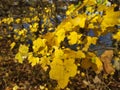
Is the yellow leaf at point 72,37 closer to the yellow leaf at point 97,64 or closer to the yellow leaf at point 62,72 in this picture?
the yellow leaf at point 97,64

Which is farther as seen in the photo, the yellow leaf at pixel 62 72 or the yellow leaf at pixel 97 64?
the yellow leaf at pixel 97 64

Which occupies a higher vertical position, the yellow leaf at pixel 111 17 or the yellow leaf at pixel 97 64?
the yellow leaf at pixel 111 17

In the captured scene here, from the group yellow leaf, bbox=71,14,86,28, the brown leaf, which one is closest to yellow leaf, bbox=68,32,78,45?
yellow leaf, bbox=71,14,86,28

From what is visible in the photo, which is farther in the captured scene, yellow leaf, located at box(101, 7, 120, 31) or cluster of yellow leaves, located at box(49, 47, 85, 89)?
yellow leaf, located at box(101, 7, 120, 31)

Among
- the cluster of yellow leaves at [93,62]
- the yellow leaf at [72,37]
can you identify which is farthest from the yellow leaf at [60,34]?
the cluster of yellow leaves at [93,62]

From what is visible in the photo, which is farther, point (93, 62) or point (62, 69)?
point (93, 62)

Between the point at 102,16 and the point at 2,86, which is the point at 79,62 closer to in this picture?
the point at 102,16

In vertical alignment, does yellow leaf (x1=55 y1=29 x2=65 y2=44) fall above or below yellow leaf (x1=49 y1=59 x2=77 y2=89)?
above

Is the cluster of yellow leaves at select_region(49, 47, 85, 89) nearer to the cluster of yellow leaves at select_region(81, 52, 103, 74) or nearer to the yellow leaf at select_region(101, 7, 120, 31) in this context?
the cluster of yellow leaves at select_region(81, 52, 103, 74)

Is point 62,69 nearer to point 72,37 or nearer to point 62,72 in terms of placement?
point 62,72

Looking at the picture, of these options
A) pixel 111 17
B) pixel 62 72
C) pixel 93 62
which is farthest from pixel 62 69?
pixel 111 17

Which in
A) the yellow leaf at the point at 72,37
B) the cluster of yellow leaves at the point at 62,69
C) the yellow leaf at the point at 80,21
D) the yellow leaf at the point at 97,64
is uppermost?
the yellow leaf at the point at 80,21

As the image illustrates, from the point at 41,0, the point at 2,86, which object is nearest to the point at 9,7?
the point at 41,0
